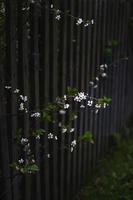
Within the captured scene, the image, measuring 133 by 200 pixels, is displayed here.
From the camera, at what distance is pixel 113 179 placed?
17.3 feet

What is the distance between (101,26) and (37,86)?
1883 millimetres

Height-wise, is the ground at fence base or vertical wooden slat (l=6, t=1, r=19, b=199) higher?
vertical wooden slat (l=6, t=1, r=19, b=199)

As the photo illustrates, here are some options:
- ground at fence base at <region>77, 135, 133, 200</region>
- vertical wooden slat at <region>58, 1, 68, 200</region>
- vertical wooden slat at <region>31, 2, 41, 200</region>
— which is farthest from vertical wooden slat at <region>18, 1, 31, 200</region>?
ground at fence base at <region>77, 135, 133, 200</region>

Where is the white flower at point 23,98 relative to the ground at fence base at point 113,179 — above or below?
above

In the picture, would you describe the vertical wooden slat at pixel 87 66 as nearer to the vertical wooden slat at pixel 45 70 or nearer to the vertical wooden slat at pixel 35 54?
the vertical wooden slat at pixel 45 70

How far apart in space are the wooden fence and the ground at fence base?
0.12m

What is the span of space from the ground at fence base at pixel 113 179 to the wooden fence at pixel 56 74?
0.12m

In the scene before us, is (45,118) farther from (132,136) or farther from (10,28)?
(132,136)

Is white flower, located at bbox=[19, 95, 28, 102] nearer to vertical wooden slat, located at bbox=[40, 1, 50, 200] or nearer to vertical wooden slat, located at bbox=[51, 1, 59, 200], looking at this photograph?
vertical wooden slat, located at bbox=[40, 1, 50, 200]

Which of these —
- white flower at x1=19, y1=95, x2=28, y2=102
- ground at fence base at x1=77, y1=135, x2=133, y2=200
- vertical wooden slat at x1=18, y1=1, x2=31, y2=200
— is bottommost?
ground at fence base at x1=77, y1=135, x2=133, y2=200

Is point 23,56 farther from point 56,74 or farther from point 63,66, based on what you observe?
point 63,66

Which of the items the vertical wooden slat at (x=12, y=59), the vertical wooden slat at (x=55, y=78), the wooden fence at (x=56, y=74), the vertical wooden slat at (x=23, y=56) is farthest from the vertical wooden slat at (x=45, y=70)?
the vertical wooden slat at (x=12, y=59)

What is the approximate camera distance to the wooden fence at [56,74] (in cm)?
333

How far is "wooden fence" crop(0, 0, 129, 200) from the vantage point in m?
3.33
